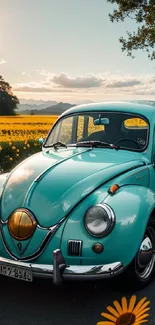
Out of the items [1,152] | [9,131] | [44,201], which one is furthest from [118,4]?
[44,201]

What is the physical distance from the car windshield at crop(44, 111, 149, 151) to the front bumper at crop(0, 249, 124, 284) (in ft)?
6.29

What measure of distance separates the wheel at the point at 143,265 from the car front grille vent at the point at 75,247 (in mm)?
575

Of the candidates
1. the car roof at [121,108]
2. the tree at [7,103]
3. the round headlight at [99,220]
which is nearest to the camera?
the round headlight at [99,220]

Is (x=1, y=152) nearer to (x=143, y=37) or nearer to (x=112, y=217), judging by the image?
(x=112, y=217)

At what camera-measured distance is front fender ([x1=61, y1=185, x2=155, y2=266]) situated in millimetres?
3545

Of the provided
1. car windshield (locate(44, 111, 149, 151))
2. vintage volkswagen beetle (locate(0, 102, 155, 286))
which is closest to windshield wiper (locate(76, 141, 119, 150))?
car windshield (locate(44, 111, 149, 151))

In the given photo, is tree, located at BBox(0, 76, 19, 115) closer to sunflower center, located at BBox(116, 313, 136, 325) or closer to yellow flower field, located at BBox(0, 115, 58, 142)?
yellow flower field, located at BBox(0, 115, 58, 142)

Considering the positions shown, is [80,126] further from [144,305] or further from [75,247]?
[144,305]

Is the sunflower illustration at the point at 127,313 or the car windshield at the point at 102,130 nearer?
the sunflower illustration at the point at 127,313

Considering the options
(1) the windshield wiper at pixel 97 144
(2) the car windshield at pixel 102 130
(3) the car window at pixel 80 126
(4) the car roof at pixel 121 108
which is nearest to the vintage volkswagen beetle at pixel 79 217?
(1) the windshield wiper at pixel 97 144

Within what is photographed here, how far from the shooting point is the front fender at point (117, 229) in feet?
11.6

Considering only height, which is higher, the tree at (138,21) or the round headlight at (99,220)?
the tree at (138,21)

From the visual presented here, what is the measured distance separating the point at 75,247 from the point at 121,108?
240cm

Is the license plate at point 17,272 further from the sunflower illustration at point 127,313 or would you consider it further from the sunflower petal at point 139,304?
the sunflower petal at point 139,304
